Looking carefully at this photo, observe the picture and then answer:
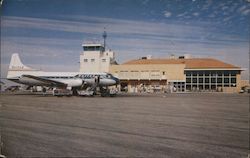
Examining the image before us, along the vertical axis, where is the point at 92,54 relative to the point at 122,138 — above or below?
above

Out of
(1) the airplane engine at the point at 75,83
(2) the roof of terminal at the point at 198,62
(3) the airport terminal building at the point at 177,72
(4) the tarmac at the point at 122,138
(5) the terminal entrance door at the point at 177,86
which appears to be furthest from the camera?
(1) the airplane engine at the point at 75,83

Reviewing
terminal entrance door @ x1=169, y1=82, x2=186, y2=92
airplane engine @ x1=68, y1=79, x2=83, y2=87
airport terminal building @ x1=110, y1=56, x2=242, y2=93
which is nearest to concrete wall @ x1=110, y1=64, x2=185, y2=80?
airport terminal building @ x1=110, y1=56, x2=242, y2=93

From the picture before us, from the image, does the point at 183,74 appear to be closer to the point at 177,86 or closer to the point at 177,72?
the point at 177,72

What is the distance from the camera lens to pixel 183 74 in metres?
6.95

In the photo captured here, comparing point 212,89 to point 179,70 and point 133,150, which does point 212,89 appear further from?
point 133,150

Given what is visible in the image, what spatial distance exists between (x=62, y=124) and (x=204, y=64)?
4.06 m

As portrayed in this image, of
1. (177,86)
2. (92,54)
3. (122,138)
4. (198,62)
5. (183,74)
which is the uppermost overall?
(92,54)

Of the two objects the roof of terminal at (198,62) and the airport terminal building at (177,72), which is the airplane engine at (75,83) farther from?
the roof of terminal at (198,62)

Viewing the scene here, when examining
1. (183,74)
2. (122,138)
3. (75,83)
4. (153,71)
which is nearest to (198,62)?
(183,74)

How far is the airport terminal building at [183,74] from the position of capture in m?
6.30

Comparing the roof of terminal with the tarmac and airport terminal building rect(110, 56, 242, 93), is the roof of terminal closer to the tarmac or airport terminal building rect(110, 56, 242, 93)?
airport terminal building rect(110, 56, 242, 93)

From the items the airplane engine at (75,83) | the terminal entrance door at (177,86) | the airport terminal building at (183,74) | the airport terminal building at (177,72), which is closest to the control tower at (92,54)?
the airport terminal building at (177,72)

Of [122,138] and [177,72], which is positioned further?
[177,72]

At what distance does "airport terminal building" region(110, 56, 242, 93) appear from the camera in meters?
6.30
